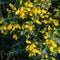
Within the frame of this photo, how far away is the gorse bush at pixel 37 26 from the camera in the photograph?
2.26m

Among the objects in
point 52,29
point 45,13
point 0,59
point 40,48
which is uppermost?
point 45,13

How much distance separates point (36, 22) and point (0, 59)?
102cm

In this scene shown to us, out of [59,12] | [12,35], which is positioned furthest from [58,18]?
[12,35]

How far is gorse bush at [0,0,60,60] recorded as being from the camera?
2.26m

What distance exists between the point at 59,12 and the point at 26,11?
0.36 metres

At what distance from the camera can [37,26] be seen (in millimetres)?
2357

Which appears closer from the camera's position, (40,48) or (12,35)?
(40,48)

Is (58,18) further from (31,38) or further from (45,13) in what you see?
(31,38)

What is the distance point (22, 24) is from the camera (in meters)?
2.41

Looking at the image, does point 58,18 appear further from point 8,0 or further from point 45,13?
point 8,0

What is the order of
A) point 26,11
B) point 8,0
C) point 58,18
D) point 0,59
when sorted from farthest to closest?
point 0,59 < point 8,0 < point 58,18 < point 26,11

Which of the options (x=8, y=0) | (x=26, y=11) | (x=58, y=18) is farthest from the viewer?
(x=8, y=0)

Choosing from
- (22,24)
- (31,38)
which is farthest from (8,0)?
(31,38)

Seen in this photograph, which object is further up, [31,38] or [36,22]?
[36,22]
